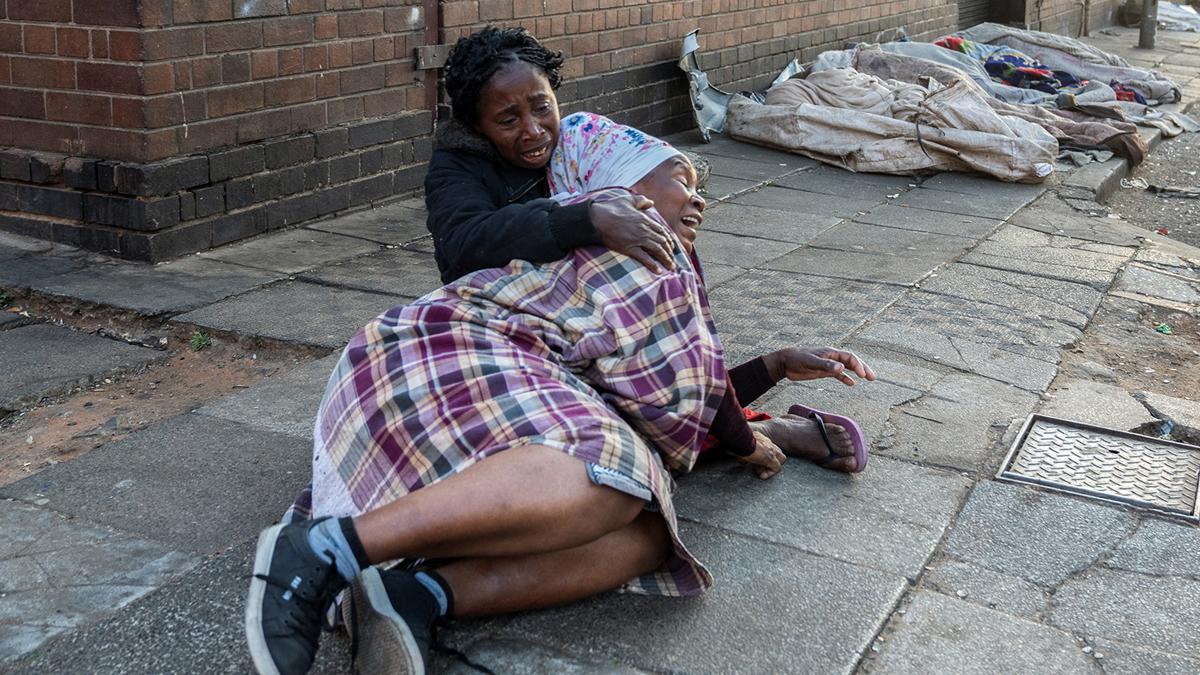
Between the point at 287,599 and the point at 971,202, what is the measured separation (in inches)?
221

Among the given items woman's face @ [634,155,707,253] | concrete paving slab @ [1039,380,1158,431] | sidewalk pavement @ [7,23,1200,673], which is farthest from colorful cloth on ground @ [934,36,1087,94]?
woman's face @ [634,155,707,253]

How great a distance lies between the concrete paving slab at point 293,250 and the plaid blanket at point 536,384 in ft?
8.37

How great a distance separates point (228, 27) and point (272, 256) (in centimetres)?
95

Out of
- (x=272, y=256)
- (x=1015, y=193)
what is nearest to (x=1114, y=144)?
(x=1015, y=193)

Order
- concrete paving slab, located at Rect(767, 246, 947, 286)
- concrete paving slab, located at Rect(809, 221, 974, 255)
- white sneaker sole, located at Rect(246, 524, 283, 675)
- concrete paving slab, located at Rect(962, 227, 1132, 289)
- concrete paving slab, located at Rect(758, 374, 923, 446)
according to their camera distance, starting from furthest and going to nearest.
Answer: concrete paving slab, located at Rect(809, 221, 974, 255) < concrete paving slab, located at Rect(962, 227, 1132, 289) < concrete paving slab, located at Rect(767, 246, 947, 286) < concrete paving slab, located at Rect(758, 374, 923, 446) < white sneaker sole, located at Rect(246, 524, 283, 675)

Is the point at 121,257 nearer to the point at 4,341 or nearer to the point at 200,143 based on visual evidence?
the point at 200,143

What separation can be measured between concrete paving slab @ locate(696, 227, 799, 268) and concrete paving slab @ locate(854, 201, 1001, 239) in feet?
2.72

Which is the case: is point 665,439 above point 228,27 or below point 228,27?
below

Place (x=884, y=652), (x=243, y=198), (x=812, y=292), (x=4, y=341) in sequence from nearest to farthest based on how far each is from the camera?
(x=884, y=652) → (x=4, y=341) → (x=812, y=292) → (x=243, y=198)

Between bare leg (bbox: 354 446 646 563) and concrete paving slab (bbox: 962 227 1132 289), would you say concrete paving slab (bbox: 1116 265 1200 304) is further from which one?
bare leg (bbox: 354 446 646 563)

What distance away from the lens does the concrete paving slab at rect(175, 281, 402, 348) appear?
4.17 meters

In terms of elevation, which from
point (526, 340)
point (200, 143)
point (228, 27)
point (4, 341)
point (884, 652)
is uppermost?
point (228, 27)

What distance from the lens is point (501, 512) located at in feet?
7.06

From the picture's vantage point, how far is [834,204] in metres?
6.73
